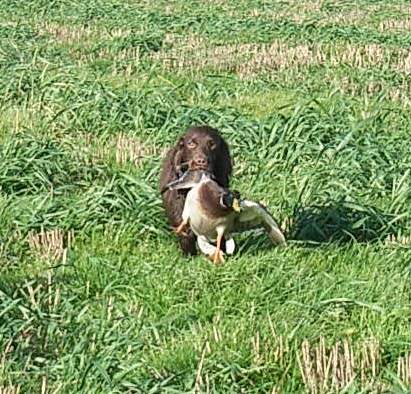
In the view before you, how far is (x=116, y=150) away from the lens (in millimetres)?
7379

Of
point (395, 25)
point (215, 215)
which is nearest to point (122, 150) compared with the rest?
point (215, 215)

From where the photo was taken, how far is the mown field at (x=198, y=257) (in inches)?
159

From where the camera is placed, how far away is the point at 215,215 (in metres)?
5.14

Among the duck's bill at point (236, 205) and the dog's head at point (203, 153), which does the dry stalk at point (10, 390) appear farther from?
the dog's head at point (203, 153)

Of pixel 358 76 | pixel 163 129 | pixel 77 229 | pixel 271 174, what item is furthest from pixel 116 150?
pixel 358 76

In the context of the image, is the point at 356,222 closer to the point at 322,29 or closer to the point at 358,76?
the point at 358,76

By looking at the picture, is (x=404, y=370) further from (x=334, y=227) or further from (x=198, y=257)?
(x=334, y=227)

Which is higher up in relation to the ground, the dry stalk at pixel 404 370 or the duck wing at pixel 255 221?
the duck wing at pixel 255 221

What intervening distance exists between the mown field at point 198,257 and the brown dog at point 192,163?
16cm

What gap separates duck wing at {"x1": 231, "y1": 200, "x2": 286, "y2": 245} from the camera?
519 centimetres

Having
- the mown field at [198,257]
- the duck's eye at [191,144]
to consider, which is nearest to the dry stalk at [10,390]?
the mown field at [198,257]

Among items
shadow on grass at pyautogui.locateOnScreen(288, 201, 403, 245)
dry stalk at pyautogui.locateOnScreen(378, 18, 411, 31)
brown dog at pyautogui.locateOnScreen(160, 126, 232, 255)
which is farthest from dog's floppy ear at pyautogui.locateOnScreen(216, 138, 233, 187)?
dry stalk at pyautogui.locateOnScreen(378, 18, 411, 31)

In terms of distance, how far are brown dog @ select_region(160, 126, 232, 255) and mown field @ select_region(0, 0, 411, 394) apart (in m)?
0.16

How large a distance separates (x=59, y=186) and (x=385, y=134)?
251cm
